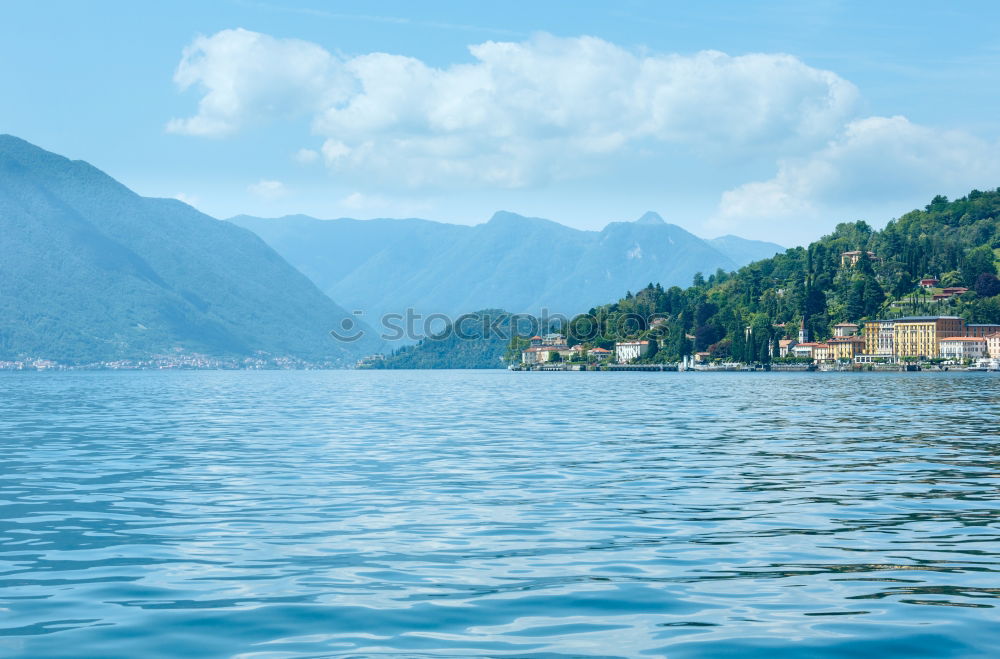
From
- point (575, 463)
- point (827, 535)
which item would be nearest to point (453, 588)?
Result: point (827, 535)

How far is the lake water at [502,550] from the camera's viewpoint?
13992 millimetres

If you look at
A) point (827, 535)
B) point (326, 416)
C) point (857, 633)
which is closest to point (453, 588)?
point (857, 633)

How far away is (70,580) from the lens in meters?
17.3

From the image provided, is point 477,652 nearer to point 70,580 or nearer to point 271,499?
point 70,580

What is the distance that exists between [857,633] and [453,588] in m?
5.89

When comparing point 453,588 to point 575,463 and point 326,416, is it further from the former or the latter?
point 326,416

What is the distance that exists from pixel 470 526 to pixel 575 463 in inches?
560

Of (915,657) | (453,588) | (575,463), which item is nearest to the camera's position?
(915,657)

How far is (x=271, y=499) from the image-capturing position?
2744cm

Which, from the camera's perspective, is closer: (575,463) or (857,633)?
(857,633)

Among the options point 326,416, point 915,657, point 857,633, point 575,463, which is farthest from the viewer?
point 326,416

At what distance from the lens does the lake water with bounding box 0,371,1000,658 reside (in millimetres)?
13992

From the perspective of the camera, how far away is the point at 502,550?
19.9 metres

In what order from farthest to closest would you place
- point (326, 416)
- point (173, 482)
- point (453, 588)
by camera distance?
Answer: point (326, 416)
point (173, 482)
point (453, 588)
